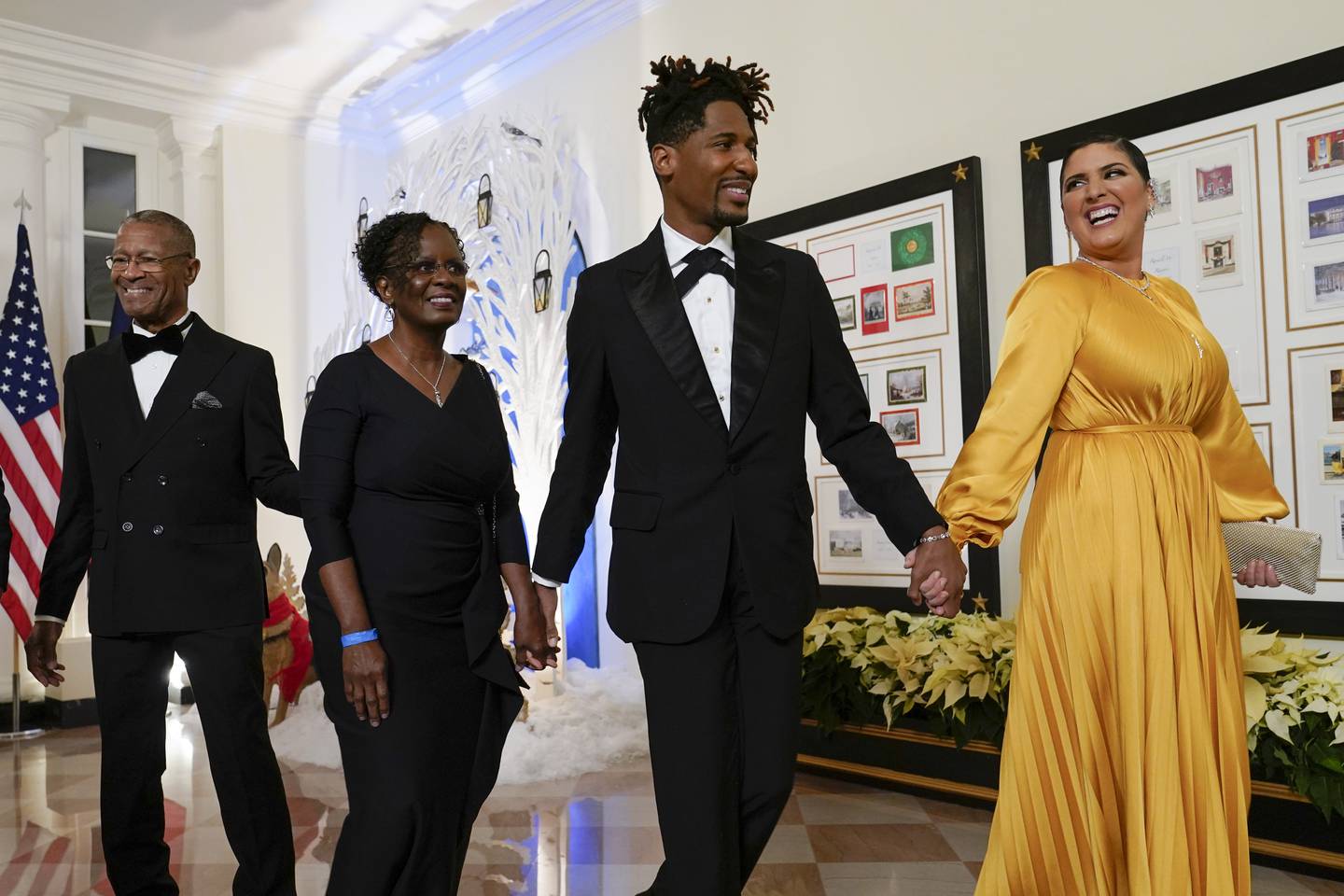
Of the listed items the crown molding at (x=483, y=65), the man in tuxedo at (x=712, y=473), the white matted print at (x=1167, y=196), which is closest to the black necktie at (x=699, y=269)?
the man in tuxedo at (x=712, y=473)

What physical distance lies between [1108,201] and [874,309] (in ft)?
7.46

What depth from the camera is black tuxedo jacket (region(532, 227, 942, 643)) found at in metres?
1.90

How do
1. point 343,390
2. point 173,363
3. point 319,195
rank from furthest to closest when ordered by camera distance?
point 319,195, point 173,363, point 343,390

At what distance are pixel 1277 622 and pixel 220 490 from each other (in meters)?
2.94

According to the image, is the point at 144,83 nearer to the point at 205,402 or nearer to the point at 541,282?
the point at 541,282

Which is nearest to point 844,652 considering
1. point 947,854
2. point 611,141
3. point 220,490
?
point 947,854

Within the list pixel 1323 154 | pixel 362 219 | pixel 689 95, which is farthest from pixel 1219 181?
pixel 362 219

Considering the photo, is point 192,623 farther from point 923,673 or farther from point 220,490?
point 923,673

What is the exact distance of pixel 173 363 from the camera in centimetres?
276

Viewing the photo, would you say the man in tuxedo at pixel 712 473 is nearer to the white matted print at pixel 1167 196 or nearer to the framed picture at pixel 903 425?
the white matted print at pixel 1167 196

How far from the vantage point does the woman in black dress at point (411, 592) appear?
211cm

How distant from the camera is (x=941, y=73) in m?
4.30

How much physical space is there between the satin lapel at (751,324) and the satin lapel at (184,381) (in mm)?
1420

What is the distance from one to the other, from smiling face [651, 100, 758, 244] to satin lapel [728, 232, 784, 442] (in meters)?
0.10
